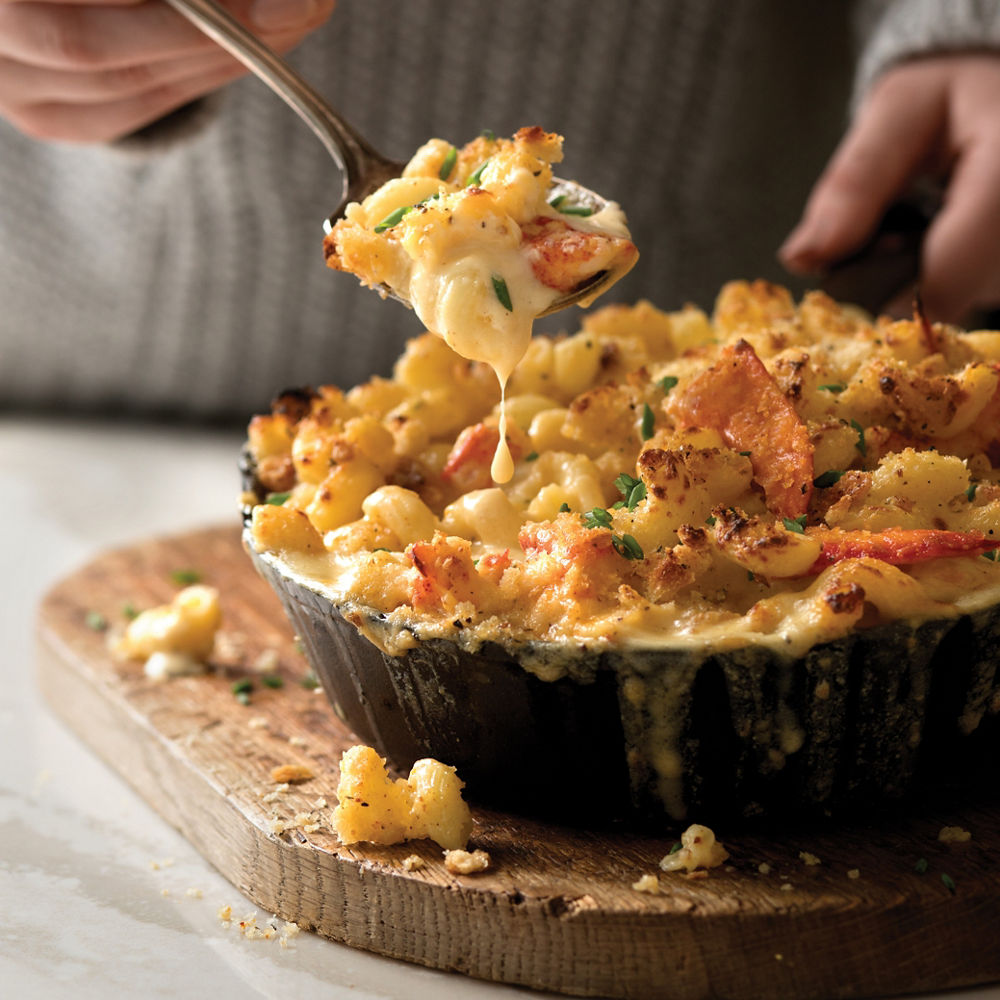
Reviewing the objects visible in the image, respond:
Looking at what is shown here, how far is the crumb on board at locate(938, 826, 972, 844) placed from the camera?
5.30ft

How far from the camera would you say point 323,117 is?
201 centimetres

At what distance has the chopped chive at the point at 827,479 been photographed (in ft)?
5.54

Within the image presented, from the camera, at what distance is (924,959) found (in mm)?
1482

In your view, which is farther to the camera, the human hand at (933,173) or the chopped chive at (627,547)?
the human hand at (933,173)

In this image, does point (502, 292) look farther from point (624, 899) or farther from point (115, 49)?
point (115, 49)

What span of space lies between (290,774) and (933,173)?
7.01 ft

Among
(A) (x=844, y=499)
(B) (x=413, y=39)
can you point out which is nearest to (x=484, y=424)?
(A) (x=844, y=499)

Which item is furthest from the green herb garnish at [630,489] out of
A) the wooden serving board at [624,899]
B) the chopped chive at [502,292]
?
the wooden serving board at [624,899]

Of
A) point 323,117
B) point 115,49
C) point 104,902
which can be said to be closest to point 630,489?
point 323,117

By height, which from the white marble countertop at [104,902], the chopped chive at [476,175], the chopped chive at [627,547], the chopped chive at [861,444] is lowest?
the white marble countertop at [104,902]

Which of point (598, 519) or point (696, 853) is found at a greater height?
point (598, 519)

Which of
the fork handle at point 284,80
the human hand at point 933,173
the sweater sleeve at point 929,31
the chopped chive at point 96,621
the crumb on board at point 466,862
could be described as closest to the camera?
the crumb on board at point 466,862

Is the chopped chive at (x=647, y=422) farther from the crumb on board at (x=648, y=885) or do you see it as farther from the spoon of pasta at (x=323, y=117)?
the crumb on board at (x=648, y=885)

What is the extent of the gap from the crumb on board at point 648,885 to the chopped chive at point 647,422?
642mm
